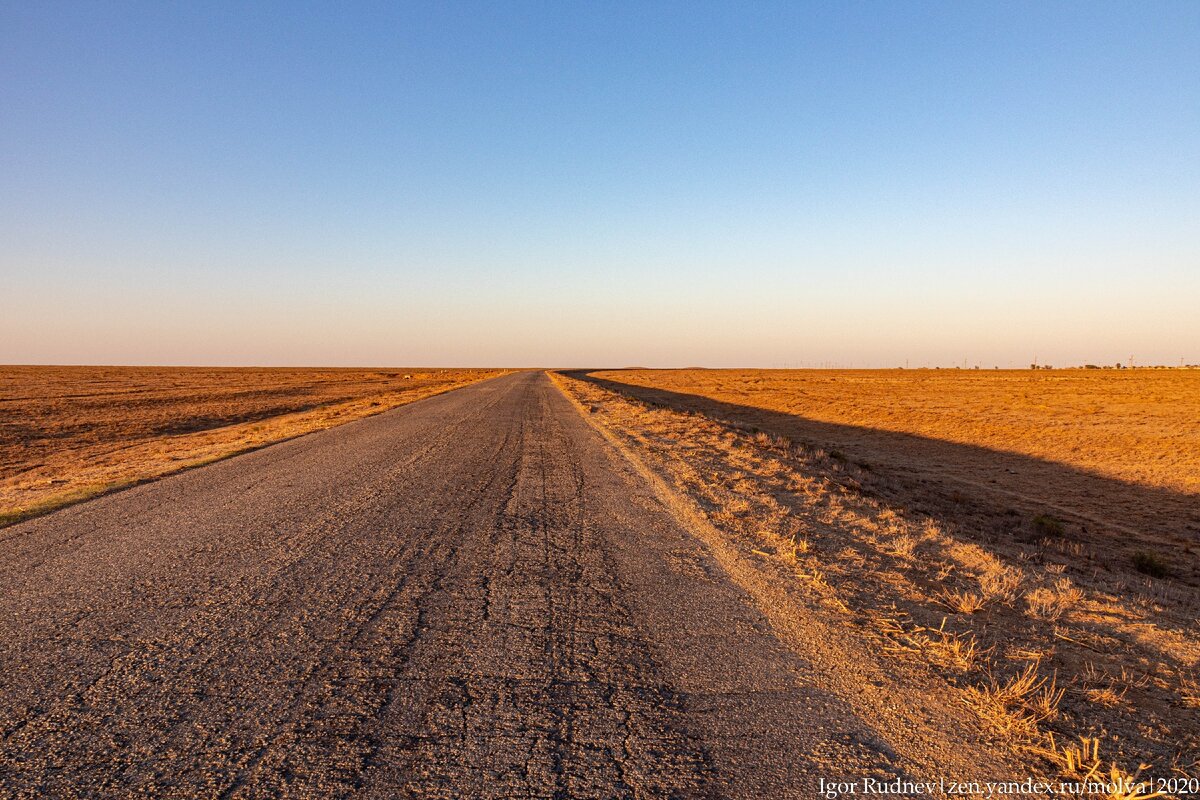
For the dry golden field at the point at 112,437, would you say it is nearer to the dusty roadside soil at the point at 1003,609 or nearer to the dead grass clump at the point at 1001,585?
the dusty roadside soil at the point at 1003,609

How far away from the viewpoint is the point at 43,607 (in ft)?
15.9

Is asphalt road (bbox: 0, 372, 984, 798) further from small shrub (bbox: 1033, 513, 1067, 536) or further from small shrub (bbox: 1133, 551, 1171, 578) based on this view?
small shrub (bbox: 1033, 513, 1067, 536)

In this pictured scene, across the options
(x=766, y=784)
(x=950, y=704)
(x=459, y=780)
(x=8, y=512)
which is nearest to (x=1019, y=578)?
(x=950, y=704)

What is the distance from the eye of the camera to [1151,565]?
9.60m

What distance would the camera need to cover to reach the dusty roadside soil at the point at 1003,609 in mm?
3217

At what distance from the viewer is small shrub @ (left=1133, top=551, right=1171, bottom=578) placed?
9.44 m

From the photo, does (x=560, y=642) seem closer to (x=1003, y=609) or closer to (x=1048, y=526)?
(x=1003, y=609)

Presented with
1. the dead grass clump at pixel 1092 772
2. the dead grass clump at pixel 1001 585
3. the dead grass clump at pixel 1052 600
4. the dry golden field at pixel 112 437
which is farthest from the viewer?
the dry golden field at pixel 112 437

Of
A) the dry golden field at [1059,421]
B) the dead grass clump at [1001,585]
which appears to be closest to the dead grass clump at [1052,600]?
the dead grass clump at [1001,585]

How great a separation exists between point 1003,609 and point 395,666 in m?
4.92

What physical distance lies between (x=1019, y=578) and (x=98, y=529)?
406 inches

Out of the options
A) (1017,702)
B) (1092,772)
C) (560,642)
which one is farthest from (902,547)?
(560,642)

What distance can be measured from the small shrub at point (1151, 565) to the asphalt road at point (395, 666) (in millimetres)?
7968

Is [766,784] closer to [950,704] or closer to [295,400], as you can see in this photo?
[950,704]
